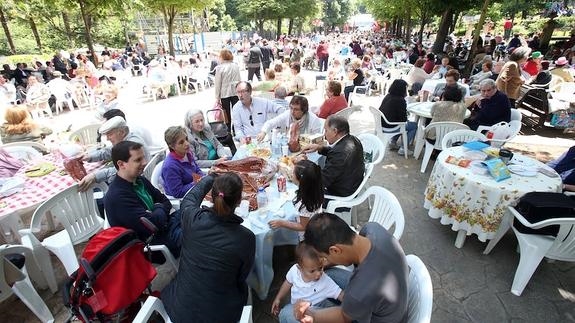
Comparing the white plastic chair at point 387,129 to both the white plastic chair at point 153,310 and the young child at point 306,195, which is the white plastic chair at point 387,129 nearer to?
the young child at point 306,195

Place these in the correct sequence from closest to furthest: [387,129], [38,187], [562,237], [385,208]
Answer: [562,237] → [385,208] → [38,187] → [387,129]

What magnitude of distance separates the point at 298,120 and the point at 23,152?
396cm

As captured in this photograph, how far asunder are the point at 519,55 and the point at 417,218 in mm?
5687

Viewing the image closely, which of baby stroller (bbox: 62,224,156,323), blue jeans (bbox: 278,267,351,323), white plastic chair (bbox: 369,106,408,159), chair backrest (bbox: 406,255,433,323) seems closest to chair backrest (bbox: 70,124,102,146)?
baby stroller (bbox: 62,224,156,323)

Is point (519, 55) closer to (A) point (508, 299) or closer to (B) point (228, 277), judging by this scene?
(A) point (508, 299)

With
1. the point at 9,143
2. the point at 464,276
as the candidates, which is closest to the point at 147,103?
the point at 9,143

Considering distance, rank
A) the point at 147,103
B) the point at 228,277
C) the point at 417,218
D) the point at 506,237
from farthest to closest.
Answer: the point at 147,103 < the point at 417,218 < the point at 506,237 < the point at 228,277

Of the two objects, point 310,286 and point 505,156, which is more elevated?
point 505,156

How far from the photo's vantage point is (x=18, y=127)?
4.69 meters

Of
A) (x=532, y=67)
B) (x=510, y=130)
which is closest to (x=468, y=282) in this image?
(x=510, y=130)

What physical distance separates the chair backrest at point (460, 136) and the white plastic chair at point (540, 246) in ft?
5.41

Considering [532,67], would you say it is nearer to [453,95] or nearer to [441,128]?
[453,95]

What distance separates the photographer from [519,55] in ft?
22.9

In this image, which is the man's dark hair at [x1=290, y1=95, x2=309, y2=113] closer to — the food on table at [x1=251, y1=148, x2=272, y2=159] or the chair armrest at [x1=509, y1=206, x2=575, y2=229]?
the food on table at [x1=251, y1=148, x2=272, y2=159]
